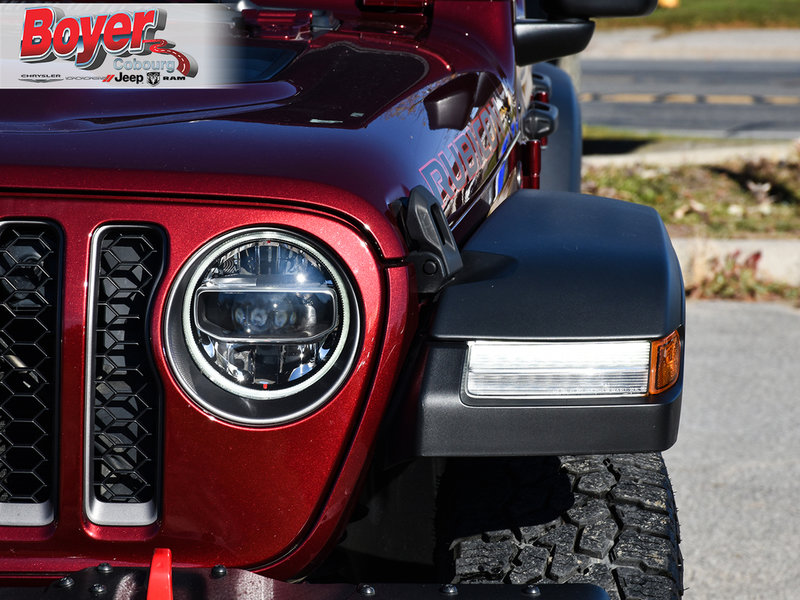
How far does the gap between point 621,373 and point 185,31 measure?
3.99 ft

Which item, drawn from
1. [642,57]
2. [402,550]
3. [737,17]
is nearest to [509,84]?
[402,550]

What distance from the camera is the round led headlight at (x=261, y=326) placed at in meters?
1.45

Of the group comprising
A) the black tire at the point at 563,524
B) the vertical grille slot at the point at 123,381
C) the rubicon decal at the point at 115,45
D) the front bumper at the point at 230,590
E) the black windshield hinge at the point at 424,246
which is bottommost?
the black tire at the point at 563,524

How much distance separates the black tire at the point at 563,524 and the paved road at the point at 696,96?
10714 mm

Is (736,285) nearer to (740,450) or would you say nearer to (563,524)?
(740,450)

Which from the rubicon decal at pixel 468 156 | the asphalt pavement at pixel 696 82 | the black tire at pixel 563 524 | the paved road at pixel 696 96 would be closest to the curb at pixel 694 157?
the asphalt pavement at pixel 696 82

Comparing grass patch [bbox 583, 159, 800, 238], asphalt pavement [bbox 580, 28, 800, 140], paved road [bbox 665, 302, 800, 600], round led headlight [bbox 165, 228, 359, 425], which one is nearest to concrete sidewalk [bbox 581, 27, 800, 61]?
asphalt pavement [bbox 580, 28, 800, 140]

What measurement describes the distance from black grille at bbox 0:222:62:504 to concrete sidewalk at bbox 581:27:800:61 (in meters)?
22.1

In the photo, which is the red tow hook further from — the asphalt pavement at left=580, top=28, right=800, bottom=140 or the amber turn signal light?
the asphalt pavement at left=580, top=28, right=800, bottom=140

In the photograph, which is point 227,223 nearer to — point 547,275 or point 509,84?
point 547,275

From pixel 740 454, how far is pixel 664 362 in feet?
7.94

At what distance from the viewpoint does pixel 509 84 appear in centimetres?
250

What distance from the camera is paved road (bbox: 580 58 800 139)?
1304cm

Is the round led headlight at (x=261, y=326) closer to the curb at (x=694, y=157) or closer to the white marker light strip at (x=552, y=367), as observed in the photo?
the white marker light strip at (x=552, y=367)
